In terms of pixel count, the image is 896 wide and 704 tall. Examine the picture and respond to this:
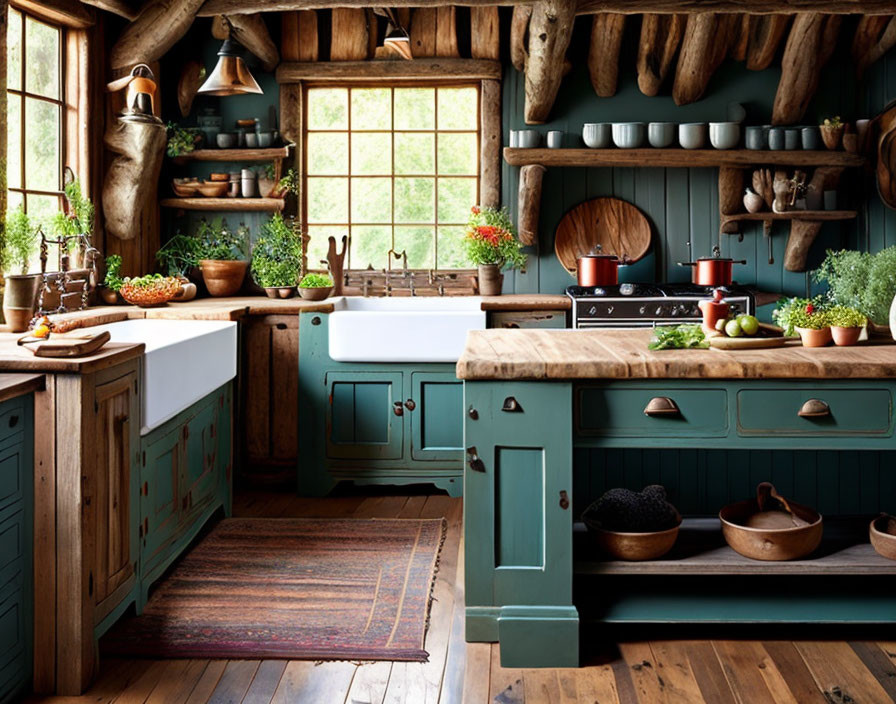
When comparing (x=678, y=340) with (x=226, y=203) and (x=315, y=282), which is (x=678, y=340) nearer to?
(x=315, y=282)

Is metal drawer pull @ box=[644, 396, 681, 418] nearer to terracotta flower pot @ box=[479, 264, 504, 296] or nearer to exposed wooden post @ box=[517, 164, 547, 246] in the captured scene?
terracotta flower pot @ box=[479, 264, 504, 296]

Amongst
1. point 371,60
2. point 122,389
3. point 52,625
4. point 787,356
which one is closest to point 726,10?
point 371,60

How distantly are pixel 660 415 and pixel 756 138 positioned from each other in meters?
3.32

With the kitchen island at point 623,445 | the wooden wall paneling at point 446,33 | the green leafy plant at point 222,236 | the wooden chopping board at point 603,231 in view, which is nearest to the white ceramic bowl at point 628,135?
the wooden chopping board at point 603,231

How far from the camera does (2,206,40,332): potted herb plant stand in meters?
3.55

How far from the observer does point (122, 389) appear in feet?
9.23

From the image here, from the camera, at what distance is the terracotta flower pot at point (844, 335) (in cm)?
292

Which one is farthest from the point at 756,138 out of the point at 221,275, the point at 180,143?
the point at 180,143

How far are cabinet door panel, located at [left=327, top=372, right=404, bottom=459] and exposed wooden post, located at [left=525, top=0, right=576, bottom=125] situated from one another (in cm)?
196

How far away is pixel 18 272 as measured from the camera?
406cm

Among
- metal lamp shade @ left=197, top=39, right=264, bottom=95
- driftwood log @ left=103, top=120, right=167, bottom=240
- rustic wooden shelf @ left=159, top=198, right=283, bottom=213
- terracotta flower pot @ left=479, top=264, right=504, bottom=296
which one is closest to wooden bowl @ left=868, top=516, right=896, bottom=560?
terracotta flower pot @ left=479, top=264, right=504, bottom=296

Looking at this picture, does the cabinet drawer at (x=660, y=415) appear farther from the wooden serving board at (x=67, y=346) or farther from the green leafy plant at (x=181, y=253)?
the green leafy plant at (x=181, y=253)

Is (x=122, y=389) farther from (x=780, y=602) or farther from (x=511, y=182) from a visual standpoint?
(x=511, y=182)

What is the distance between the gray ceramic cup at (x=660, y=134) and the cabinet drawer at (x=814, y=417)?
10.2 feet
